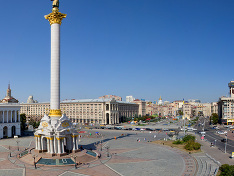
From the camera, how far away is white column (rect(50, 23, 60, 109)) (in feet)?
153

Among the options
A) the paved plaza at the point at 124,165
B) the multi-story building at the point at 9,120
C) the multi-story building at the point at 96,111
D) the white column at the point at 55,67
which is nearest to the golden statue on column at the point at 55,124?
the white column at the point at 55,67

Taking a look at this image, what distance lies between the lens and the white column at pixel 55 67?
4666 centimetres

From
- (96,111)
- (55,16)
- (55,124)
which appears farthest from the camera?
(96,111)

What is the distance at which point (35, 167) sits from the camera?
36.0m

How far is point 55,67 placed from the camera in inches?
1847

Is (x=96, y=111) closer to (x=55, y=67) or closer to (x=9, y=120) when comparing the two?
(x=9, y=120)

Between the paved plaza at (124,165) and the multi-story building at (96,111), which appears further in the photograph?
the multi-story building at (96,111)

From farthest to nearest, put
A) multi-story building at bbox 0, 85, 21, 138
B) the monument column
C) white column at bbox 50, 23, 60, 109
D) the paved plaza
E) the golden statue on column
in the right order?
multi-story building at bbox 0, 85, 21, 138 < white column at bbox 50, 23, 60, 109 < the monument column < the golden statue on column < the paved plaza

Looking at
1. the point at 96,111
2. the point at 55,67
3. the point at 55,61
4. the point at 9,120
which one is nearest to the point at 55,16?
the point at 55,61

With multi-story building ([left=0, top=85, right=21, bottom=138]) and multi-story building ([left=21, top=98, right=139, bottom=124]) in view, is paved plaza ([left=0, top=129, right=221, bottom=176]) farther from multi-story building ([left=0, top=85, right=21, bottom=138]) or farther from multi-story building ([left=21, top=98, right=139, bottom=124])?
multi-story building ([left=21, top=98, right=139, bottom=124])

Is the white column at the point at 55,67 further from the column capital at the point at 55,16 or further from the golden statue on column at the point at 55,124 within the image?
the column capital at the point at 55,16

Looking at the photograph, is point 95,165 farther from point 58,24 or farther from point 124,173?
point 58,24

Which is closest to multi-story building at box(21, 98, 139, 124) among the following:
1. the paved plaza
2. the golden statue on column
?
the paved plaza

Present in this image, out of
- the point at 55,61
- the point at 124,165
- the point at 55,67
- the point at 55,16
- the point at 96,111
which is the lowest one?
the point at 124,165
